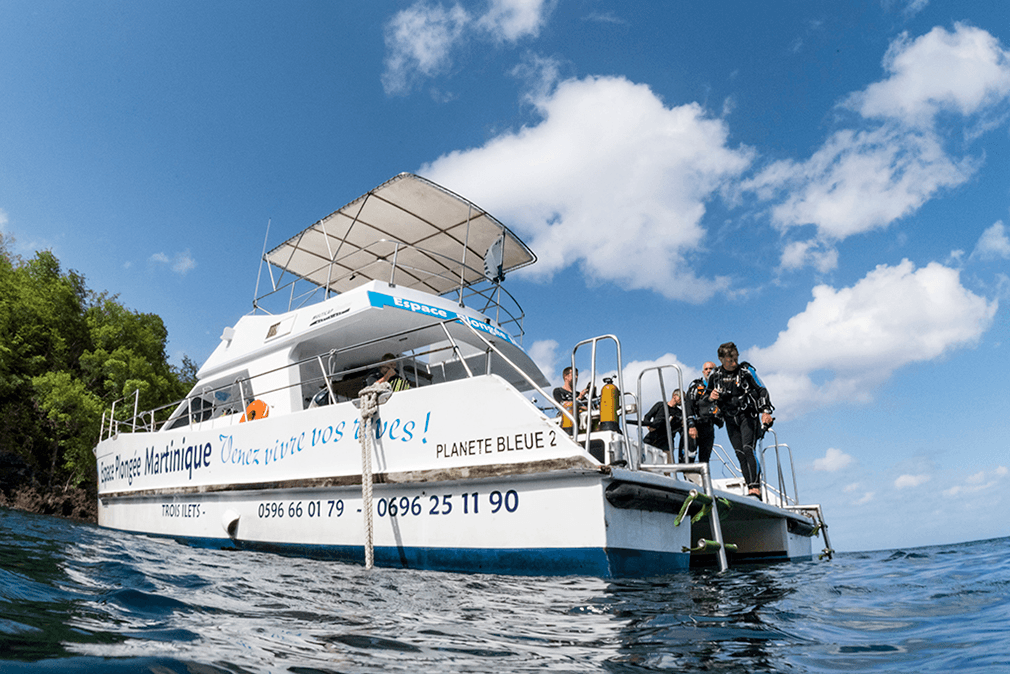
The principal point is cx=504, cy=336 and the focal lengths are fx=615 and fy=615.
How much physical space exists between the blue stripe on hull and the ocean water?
5.6 inches

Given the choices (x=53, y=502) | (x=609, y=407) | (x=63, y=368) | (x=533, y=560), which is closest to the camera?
(x=533, y=560)

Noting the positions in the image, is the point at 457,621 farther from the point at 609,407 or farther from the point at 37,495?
the point at 37,495

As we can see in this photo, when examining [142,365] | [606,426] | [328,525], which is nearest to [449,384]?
[606,426]

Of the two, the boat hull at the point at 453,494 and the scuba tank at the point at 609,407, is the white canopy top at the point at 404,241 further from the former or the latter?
the scuba tank at the point at 609,407

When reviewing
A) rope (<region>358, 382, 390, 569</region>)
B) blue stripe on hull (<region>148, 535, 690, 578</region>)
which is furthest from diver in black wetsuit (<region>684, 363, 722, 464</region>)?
rope (<region>358, 382, 390, 569</region>)

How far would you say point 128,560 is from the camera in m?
4.35

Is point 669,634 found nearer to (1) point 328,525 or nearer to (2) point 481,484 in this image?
(2) point 481,484

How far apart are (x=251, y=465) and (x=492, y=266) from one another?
13.1ft

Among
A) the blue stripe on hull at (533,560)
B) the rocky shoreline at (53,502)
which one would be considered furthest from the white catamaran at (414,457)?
the rocky shoreline at (53,502)

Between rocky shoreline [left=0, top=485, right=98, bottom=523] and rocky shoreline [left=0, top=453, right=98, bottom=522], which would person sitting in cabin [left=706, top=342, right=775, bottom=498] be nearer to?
rocky shoreline [left=0, top=485, right=98, bottom=523]

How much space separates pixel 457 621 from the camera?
2.88 metres

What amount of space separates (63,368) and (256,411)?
20.9 meters

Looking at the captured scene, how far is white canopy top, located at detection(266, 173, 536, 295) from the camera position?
7.90 metres

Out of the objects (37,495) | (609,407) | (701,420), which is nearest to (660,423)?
(701,420)
